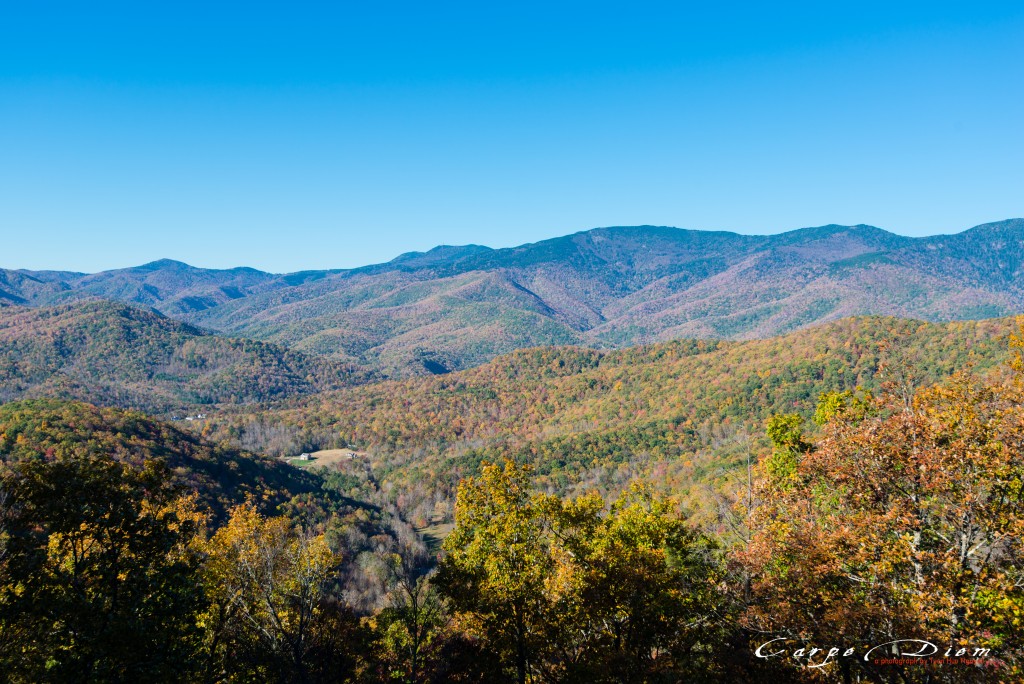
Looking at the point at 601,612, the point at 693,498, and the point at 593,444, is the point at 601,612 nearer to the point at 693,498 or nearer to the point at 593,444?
the point at 693,498

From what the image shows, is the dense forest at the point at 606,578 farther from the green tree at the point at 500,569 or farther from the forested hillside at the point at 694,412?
the forested hillside at the point at 694,412

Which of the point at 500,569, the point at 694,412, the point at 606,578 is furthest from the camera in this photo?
the point at 694,412

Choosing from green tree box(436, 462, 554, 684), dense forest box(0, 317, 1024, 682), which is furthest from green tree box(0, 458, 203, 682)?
green tree box(436, 462, 554, 684)

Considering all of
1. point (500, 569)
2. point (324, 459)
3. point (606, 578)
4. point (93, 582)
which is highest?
point (93, 582)

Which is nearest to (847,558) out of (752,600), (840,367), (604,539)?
(752,600)

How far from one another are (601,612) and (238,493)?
109723 mm

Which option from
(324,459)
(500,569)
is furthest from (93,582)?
(324,459)

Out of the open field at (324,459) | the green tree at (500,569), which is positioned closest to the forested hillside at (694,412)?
the open field at (324,459)

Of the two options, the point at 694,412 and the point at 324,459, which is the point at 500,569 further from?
the point at 324,459

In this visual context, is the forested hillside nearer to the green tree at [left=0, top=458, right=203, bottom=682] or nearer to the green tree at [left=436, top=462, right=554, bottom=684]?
the green tree at [left=436, top=462, right=554, bottom=684]

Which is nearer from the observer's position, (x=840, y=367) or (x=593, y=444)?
(x=840, y=367)

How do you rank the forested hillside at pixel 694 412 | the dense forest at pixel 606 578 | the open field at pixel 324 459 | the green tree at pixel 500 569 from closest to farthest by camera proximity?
the dense forest at pixel 606 578, the green tree at pixel 500 569, the forested hillside at pixel 694 412, the open field at pixel 324 459

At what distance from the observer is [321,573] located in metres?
25.6

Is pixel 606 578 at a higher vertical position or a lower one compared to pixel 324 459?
higher
